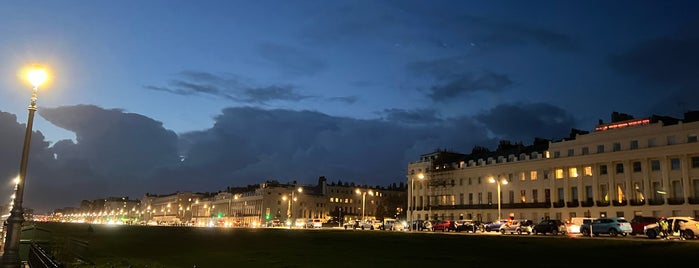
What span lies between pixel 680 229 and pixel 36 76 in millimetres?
48302

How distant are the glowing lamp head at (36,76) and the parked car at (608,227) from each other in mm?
49471

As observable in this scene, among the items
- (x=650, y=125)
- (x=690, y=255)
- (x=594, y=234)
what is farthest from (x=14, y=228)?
(x=650, y=125)

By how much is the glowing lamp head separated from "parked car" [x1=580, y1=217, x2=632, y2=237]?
49.5 metres

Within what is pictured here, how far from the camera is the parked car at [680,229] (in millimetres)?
47188

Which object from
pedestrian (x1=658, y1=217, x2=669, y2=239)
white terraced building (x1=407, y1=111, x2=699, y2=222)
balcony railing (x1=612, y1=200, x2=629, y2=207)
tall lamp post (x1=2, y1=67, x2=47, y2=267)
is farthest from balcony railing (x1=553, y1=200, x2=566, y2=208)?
tall lamp post (x1=2, y1=67, x2=47, y2=267)

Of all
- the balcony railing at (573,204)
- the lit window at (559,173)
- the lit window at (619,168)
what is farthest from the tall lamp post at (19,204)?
the lit window at (559,173)

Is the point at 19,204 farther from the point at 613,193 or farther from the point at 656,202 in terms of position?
the point at 613,193

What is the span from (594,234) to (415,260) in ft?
114

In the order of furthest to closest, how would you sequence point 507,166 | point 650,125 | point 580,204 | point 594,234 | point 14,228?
point 507,166
point 580,204
point 650,125
point 594,234
point 14,228

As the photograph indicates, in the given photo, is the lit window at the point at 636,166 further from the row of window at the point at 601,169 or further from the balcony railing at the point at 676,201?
the balcony railing at the point at 676,201

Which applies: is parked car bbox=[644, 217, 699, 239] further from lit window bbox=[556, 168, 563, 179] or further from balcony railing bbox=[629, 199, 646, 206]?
lit window bbox=[556, 168, 563, 179]

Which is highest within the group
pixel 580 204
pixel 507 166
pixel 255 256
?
pixel 507 166

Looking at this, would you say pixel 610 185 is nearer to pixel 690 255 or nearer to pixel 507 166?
pixel 507 166

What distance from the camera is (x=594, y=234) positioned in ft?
187
